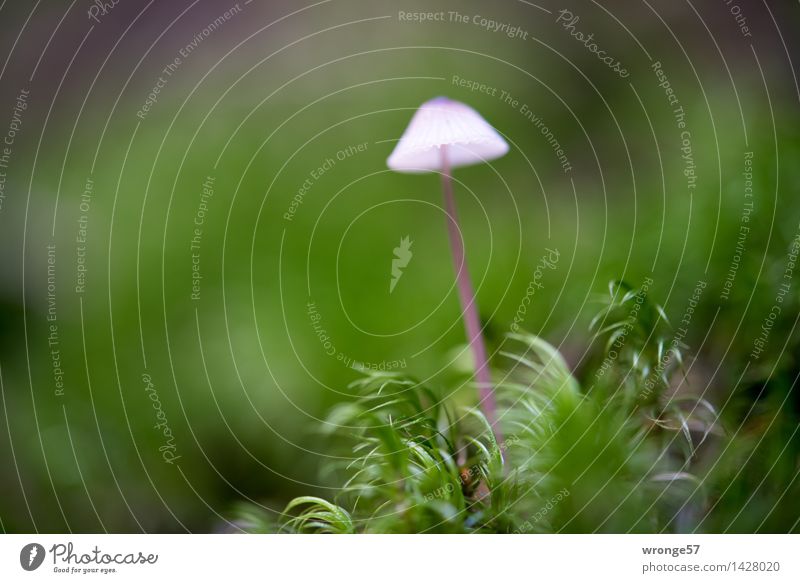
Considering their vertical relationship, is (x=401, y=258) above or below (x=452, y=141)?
below

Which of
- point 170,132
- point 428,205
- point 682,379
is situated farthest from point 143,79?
point 682,379

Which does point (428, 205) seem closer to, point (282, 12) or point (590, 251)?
point (590, 251)
